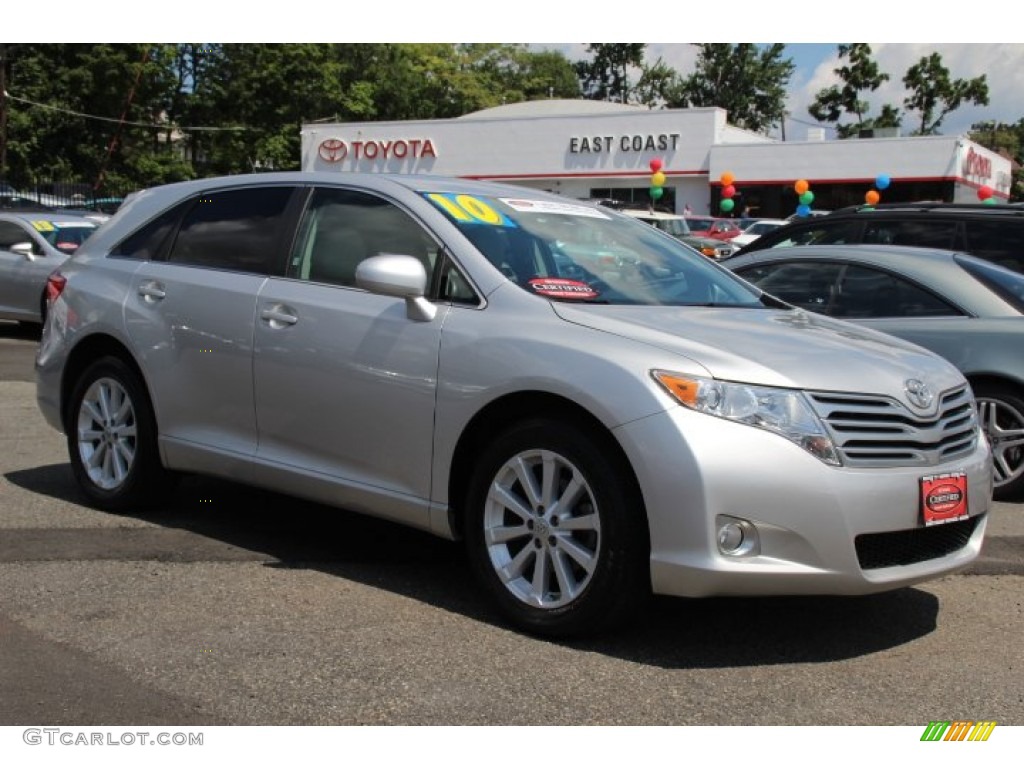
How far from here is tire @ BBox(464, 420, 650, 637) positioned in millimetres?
4012

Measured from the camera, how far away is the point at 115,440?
5.95 m

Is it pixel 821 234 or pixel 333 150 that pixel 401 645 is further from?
pixel 333 150

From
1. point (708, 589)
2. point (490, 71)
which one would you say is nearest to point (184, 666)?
point (708, 589)

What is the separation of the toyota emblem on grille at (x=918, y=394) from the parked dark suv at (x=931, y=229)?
14.7 feet

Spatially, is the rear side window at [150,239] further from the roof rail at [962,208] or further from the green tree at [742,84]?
the green tree at [742,84]

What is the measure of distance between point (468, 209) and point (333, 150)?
46898 millimetres

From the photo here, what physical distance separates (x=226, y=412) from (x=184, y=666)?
1.65 meters

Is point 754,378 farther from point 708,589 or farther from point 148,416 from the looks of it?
point 148,416

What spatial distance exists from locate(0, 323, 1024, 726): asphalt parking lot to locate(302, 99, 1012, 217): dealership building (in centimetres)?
3642

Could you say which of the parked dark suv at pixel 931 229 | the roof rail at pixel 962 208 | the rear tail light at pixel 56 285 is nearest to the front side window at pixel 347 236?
the rear tail light at pixel 56 285

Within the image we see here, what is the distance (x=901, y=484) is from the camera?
13.1 feet

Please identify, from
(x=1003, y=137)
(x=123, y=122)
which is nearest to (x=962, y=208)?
(x=123, y=122)

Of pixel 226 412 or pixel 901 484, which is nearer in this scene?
pixel 901 484

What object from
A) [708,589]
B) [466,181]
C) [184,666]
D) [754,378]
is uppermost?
[466,181]
